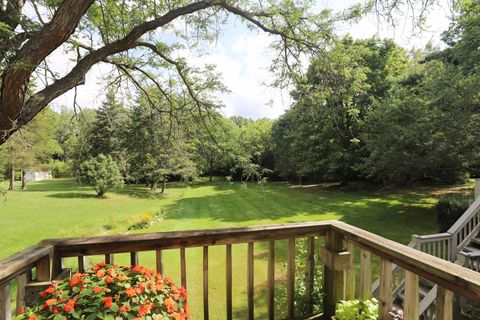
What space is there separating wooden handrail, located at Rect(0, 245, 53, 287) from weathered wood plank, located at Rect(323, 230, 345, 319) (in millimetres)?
1850

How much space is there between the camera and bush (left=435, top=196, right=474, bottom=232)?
23.6ft

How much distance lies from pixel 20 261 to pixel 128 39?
261 centimetres

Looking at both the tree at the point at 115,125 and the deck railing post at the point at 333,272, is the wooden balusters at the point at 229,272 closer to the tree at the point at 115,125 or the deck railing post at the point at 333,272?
the deck railing post at the point at 333,272

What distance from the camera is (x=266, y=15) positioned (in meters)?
3.21

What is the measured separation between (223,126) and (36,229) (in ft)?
29.6

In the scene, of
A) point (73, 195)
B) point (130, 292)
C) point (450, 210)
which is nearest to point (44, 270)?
point (130, 292)

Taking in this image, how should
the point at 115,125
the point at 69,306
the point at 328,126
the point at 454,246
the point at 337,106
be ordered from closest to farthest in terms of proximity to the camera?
the point at 69,306
the point at 337,106
the point at 115,125
the point at 454,246
the point at 328,126

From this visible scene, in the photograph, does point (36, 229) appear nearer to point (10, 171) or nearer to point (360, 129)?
point (10, 171)

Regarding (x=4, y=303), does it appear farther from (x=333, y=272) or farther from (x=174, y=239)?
(x=333, y=272)

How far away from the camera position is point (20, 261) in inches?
55.7

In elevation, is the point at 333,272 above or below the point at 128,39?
below

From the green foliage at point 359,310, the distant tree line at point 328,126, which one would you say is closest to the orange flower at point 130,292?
the green foliage at point 359,310

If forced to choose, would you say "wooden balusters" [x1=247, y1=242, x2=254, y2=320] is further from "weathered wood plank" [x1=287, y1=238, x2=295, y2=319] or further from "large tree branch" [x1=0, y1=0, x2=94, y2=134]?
"large tree branch" [x1=0, y1=0, x2=94, y2=134]

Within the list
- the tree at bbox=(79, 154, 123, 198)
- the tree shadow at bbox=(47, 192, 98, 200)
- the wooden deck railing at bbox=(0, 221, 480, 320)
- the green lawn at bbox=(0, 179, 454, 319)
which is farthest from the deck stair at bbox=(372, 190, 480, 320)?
the tree shadow at bbox=(47, 192, 98, 200)
